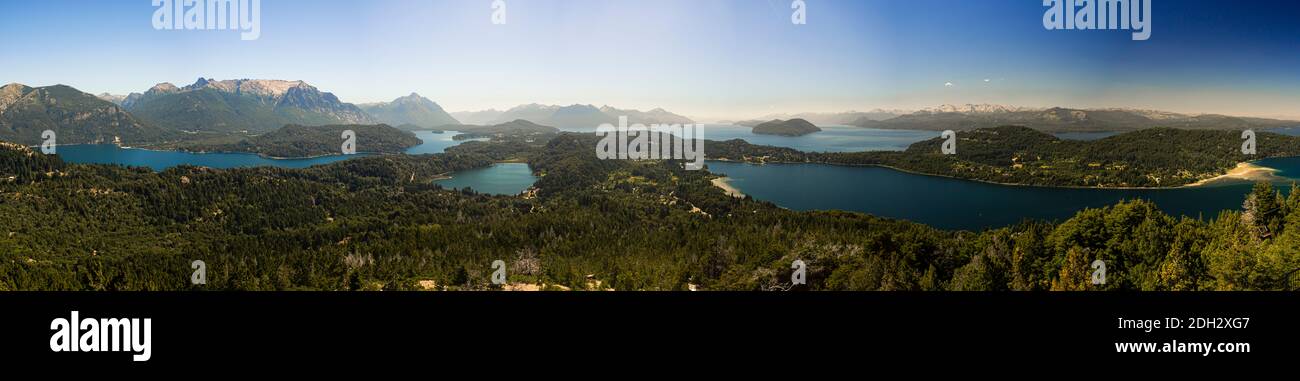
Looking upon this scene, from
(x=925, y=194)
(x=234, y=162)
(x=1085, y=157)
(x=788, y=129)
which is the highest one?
(x=788, y=129)

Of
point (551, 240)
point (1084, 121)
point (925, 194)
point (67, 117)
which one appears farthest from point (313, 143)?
point (1084, 121)

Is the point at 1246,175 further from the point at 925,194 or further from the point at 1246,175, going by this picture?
the point at 925,194

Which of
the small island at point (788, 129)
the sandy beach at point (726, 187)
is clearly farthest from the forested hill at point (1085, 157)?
the small island at point (788, 129)

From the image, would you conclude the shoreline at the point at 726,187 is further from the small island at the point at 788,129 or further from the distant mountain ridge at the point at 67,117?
the distant mountain ridge at the point at 67,117

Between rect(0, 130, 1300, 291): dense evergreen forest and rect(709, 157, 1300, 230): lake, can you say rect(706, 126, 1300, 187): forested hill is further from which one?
rect(0, 130, 1300, 291): dense evergreen forest

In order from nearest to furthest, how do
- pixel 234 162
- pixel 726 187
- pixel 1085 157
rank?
pixel 726 187 → pixel 1085 157 → pixel 234 162

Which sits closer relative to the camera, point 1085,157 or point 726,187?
point 726,187

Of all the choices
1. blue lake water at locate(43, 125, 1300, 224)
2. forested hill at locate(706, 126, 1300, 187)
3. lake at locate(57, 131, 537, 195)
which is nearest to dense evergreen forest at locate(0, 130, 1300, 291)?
blue lake water at locate(43, 125, 1300, 224)
